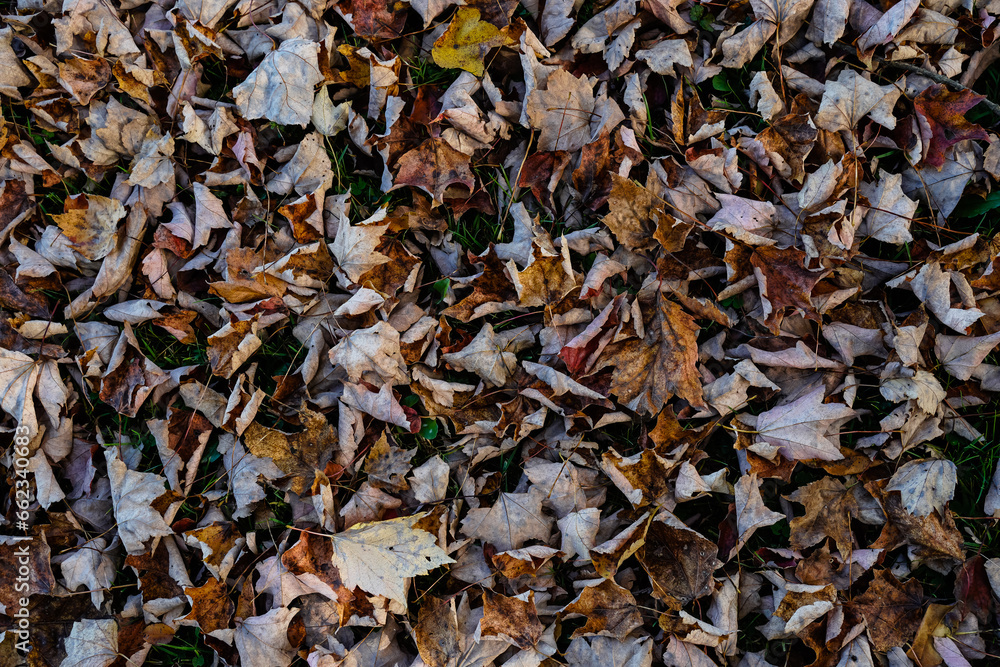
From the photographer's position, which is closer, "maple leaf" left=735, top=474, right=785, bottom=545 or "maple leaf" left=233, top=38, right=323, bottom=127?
"maple leaf" left=735, top=474, right=785, bottom=545

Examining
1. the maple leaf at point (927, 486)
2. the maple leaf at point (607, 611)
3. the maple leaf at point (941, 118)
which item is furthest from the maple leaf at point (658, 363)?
the maple leaf at point (941, 118)

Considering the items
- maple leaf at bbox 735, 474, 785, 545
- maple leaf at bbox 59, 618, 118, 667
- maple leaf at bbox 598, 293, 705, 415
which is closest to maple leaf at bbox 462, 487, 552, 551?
maple leaf at bbox 598, 293, 705, 415

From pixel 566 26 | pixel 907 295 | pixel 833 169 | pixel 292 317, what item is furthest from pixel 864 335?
pixel 292 317

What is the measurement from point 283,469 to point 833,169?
86.4 inches

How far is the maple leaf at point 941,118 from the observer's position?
2.09 m

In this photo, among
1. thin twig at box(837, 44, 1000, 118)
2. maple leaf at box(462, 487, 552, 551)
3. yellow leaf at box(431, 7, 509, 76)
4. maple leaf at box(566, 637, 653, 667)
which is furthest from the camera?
yellow leaf at box(431, 7, 509, 76)

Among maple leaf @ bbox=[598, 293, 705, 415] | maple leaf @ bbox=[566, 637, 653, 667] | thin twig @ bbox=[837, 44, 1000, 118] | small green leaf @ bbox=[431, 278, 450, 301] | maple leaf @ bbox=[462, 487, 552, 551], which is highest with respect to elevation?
thin twig @ bbox=[837, 44, 1000, 118]

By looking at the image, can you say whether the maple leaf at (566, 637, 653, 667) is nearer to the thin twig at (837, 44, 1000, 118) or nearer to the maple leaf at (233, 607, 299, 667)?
the maple leaf at (233, 607, 299, 667)

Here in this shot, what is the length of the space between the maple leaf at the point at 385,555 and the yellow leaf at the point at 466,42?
5.46ft

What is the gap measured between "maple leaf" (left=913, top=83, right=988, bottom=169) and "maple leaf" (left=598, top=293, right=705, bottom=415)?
1075 millimetres

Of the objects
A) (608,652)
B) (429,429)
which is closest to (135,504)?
(429,429)

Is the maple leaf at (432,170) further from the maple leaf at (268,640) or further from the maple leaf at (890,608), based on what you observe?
the maple leaf at (890,608)

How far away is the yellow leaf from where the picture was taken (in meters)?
2.23

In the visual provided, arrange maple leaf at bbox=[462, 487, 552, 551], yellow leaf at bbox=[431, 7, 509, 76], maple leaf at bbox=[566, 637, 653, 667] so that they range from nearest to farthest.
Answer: maple leaf at bbox=[566, 637, 653, 667]
maple leaf at bbox=[462, 487, 552, 551]
yellow leaf at bbox=[431, 7, 509, 76]
